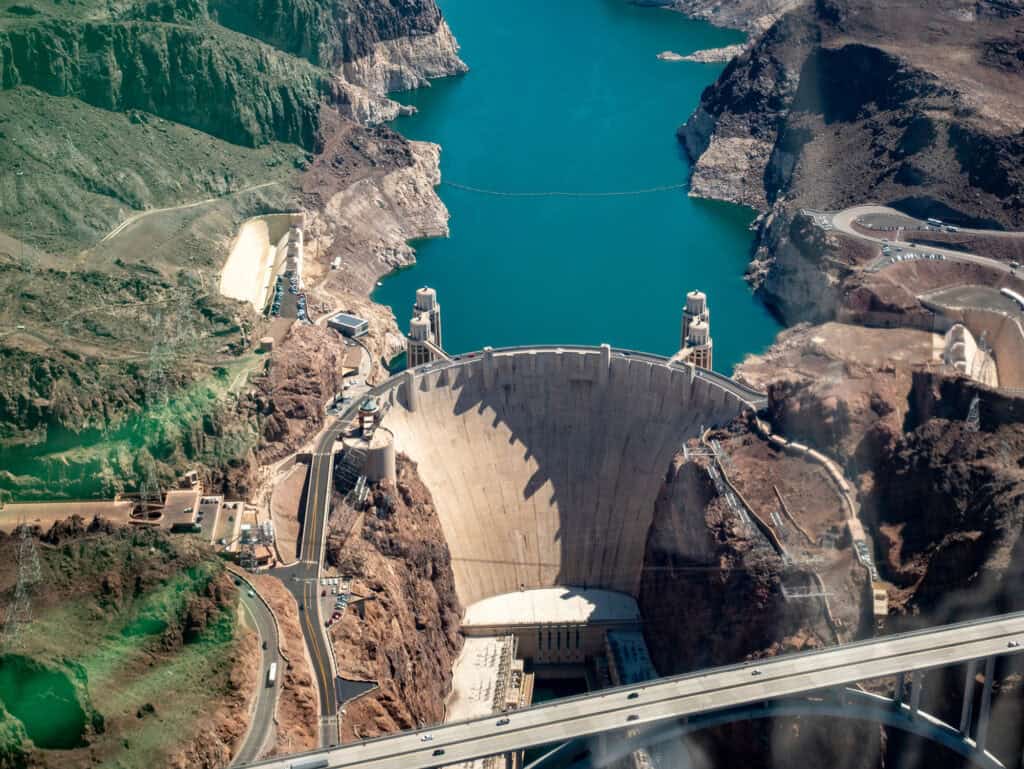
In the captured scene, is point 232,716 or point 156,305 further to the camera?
point 156,305

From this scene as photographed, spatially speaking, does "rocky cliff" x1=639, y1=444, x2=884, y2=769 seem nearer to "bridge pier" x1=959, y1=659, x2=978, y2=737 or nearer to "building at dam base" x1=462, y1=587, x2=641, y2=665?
"building at dam base" x1=462, y1=587, x2=641, y2=665

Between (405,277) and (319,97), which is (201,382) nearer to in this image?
(405,277)

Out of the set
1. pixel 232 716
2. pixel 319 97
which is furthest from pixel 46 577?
pixel 319 97

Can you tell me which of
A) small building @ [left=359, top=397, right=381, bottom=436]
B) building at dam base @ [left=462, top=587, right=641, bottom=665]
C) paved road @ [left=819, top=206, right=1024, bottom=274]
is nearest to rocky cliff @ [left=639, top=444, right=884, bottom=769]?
building at dam base @ [left=462, top=587, right=641, bottom=665]

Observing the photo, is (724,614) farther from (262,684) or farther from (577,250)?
(577,250)

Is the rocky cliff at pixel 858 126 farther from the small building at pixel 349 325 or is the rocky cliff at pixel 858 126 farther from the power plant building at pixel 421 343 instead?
the small building at pixel 349 325

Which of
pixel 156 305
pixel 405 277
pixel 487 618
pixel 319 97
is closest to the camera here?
pixel 487 618
